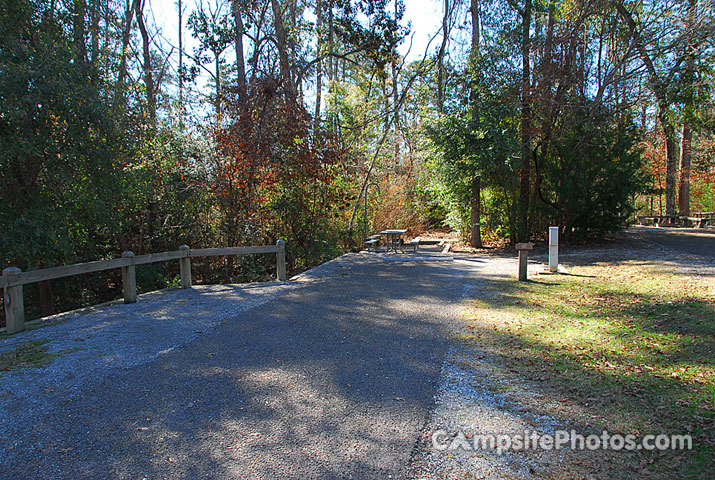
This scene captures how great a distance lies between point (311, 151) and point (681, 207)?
22769mm

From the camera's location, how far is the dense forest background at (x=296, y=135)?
7.33 metres

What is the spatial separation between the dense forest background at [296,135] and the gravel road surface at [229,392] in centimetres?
286

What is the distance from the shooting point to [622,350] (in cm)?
458

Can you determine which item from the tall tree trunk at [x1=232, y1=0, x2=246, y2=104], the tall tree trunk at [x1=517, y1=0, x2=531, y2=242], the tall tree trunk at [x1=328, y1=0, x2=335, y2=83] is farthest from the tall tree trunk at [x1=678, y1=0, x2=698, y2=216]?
the tall tree trunk at [x1=232, y1=0, x2=246, y2=104]

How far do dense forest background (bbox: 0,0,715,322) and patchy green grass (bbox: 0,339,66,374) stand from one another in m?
2.91

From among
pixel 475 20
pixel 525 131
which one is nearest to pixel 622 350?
pixel 525 131

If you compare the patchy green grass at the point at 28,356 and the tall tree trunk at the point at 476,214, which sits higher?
the tall tree trunk at the point at 476,214

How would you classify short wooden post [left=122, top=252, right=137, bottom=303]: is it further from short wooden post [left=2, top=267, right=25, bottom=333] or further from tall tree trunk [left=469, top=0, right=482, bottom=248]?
tall tree trunk [left=469, top=0, right=482, bottom=248]

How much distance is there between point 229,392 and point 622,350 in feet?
13.0

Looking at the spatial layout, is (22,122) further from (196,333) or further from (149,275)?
(149,275)

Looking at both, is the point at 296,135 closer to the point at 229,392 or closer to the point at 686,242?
the point at 229,392

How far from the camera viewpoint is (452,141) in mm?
14727

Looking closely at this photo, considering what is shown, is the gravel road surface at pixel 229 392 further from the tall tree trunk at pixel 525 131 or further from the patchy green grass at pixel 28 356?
the tall tree trunk at pixel 525 131

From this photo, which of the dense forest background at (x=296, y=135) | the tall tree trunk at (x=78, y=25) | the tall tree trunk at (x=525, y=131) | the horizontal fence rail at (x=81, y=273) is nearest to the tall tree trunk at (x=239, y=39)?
the dense forest background at (x=296, y=135)
